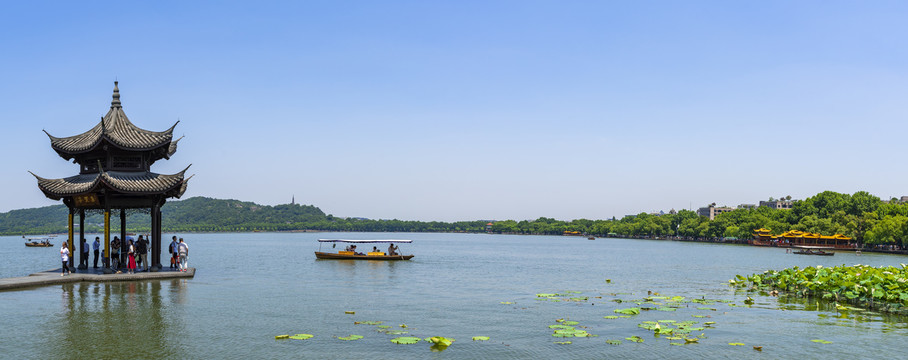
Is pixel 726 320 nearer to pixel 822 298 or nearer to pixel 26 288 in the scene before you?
pixel 822 298

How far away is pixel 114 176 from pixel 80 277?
16.6 ft

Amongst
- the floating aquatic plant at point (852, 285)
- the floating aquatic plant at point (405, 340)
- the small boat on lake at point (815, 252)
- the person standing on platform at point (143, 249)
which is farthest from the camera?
the small boat on lake at point (815, 252)

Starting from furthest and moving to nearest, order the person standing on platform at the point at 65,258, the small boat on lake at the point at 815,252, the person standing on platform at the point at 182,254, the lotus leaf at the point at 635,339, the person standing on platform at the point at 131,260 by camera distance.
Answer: the small boat on lake at the point at 815,252 → the person standing on platform at the point at 182,254 → the person standing on platform at the point at 131,260 → the person standing on platform at the point at 65,258 → the lotus leaf at the point at 635,339

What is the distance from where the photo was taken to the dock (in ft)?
89.8

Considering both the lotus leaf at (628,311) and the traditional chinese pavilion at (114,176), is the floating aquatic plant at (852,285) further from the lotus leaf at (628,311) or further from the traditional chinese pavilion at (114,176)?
the traditional chinese pavilion at (114,176)

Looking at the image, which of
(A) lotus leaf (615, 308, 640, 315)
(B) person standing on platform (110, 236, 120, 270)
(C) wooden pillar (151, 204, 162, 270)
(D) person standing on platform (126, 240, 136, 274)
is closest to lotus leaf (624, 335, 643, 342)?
(A) lotus leaf (615, 308, 640, 315)

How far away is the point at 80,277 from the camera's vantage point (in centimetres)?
2980

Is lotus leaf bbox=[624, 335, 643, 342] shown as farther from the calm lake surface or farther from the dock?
the dock

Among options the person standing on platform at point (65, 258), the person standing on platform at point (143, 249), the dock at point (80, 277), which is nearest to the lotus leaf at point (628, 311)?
the dock at point (80, 277)

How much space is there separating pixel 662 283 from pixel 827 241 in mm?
102509

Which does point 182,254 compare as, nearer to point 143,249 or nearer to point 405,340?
point 143,249

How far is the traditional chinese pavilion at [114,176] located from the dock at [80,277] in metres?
1.22

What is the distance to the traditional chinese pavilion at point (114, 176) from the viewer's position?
102 feet

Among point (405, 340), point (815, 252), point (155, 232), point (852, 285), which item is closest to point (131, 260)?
point (155, 232)
